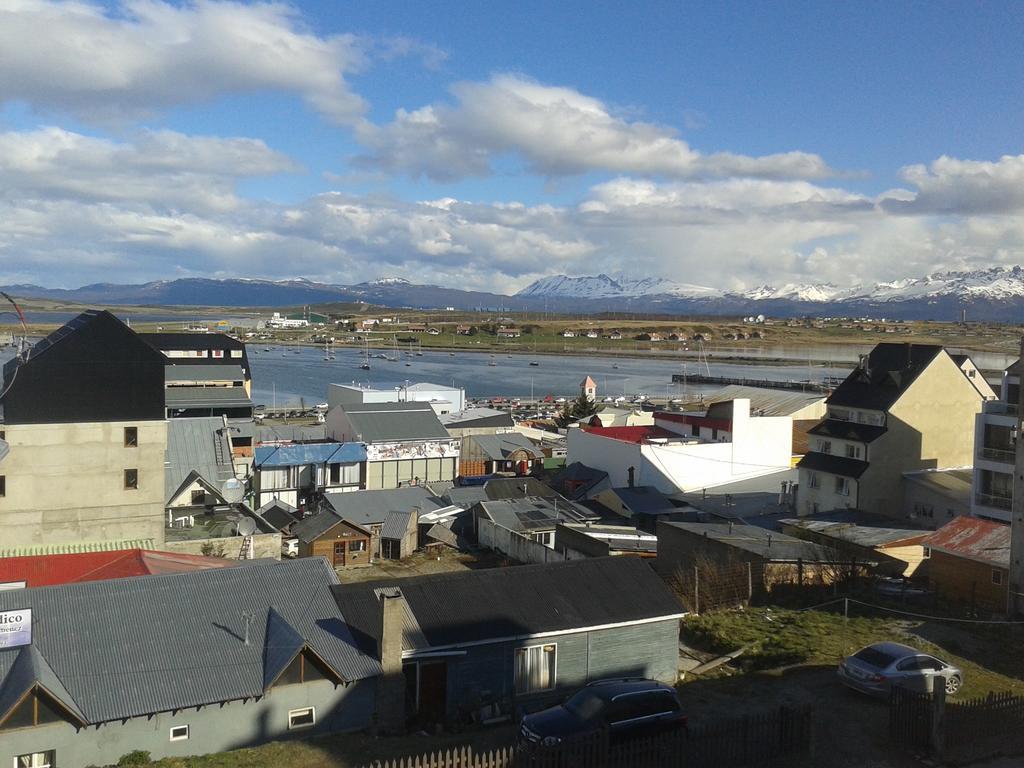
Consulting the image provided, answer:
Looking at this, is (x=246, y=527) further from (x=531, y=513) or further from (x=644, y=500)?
(x=644, y=500)

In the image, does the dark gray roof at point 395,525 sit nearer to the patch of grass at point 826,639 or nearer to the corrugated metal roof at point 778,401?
the patch of grass at point 826,639

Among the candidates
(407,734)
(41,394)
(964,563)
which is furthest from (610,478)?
(407,734)

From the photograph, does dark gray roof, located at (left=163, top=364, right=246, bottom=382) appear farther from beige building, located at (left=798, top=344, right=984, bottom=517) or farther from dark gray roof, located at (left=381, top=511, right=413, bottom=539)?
beige building, located at (left=798, top=344, right=984, bottom=517)

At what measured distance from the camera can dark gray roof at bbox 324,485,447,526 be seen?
71.4 feet

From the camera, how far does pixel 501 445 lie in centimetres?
3191

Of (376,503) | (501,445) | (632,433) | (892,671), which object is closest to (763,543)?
(892,671)

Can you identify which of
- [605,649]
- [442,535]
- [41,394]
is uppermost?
[41,394]

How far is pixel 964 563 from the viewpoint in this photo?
1406 cm

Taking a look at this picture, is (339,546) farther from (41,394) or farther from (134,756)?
(134,756)

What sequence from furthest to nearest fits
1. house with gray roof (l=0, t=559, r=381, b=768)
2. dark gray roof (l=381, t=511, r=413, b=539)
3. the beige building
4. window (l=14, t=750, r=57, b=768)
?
the beige building, dark gray roof (l=381, t=511, r=413, b=539), house with gray roof (l=0, t=559, r=381, b=768), window (l=14, t=750, r=57, b=768)

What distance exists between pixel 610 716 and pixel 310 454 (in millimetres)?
19508

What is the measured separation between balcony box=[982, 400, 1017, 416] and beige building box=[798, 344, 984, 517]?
316 centimetres

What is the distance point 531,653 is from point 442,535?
11.5 metres

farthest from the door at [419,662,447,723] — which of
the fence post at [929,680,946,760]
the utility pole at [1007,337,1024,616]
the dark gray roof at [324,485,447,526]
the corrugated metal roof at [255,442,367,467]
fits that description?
the corrugated metal roof at [255,442,367,467]
